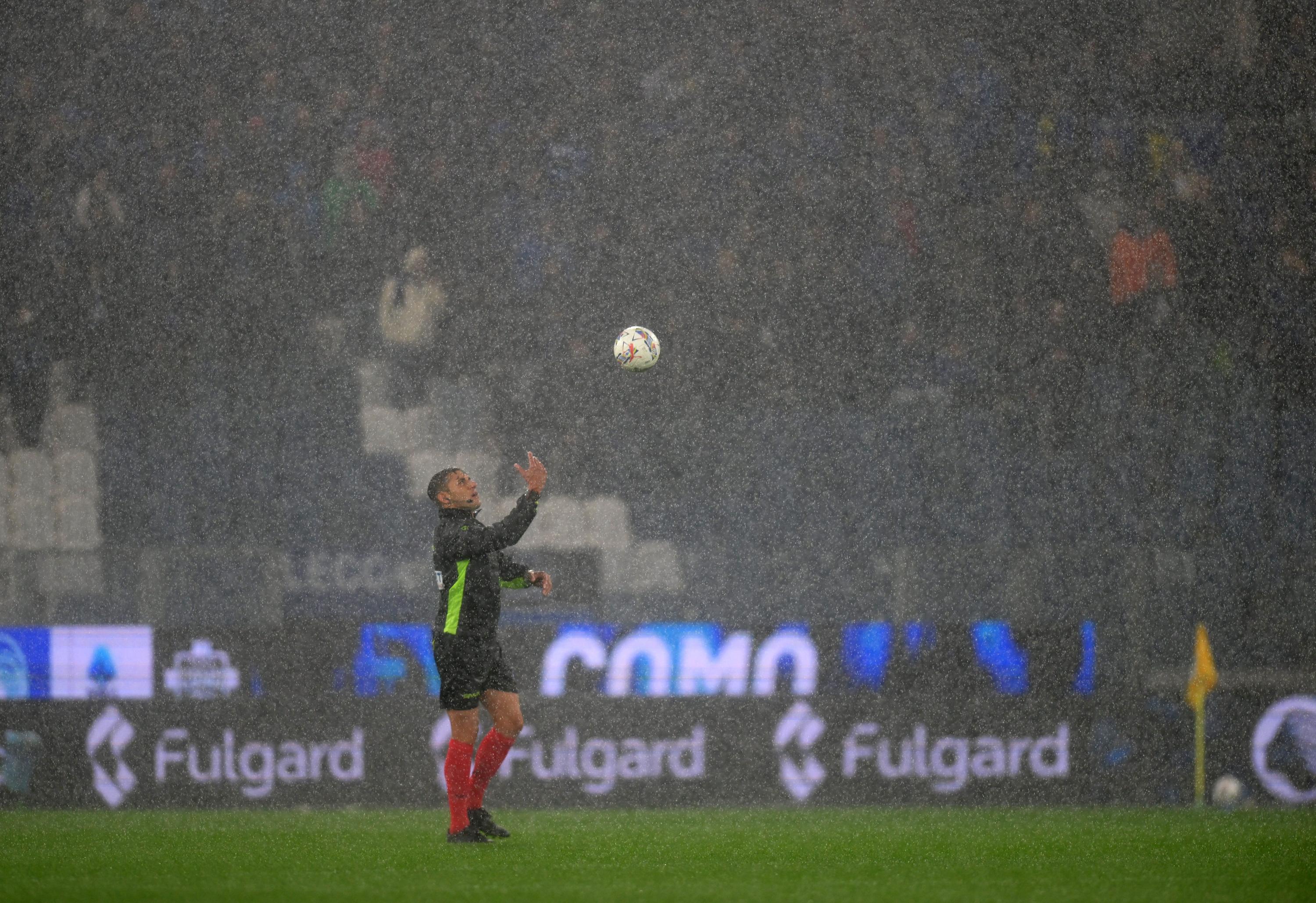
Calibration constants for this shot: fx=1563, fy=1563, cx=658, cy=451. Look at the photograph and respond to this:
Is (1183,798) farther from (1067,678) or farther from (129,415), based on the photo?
(129,415)

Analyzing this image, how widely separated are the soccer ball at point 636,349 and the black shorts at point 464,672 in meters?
2.77

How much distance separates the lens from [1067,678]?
7367 millimetres

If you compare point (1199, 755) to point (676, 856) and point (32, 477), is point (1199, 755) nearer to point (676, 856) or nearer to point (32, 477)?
point (676, 856)

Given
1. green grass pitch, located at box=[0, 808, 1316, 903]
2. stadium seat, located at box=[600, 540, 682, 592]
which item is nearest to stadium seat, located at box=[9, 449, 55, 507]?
stadium seat, located at box=[600, 540, 682, 592]

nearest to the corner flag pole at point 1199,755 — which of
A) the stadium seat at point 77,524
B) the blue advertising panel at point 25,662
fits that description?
the blue advertising panel at point 25,662

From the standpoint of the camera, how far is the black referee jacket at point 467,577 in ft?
16.7

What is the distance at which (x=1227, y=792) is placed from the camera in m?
6.96

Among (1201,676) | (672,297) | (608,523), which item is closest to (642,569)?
(608,523)

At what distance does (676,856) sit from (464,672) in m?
0.91

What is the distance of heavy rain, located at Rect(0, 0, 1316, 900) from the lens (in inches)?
285

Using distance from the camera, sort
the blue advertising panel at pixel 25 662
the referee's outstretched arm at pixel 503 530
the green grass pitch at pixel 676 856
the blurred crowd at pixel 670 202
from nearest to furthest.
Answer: the green grass pitch at pixel 676 856 → the referee's outstretched arm at pixel 503 530 → the blue advertising panel at pixel 25 662 → the blurred crowd at pixel 670 202

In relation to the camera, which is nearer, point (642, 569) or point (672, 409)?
point (642, 569)

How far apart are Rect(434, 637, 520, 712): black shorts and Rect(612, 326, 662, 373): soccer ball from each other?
2.77 metres

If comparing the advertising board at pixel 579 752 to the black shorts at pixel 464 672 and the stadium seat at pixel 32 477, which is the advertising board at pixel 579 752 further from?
the stadium seat at pixel 32 477
